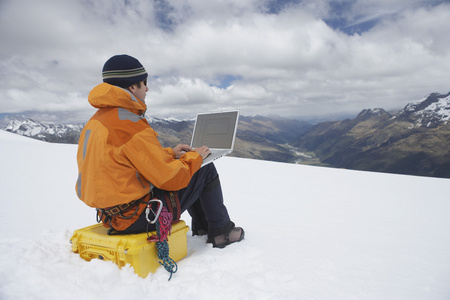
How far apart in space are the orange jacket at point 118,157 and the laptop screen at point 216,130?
72 centimetres

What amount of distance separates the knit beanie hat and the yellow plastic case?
4.27 feet

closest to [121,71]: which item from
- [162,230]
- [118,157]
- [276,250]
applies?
[118,157]

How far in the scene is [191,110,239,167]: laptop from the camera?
9.30 feet

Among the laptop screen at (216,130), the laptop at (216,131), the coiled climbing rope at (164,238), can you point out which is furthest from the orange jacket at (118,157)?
the laptop screen at (216,130)

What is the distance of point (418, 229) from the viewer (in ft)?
12.3

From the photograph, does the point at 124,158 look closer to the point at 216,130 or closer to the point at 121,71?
the point at 121,71

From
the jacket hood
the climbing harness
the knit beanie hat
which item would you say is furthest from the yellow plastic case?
the knit beanie hat

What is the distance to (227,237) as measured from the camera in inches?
124

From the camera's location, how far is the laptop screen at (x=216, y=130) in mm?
2885

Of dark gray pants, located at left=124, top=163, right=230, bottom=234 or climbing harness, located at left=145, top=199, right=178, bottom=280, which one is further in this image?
dark gray pants, located at left=124, top=163, right=230, bottom=234

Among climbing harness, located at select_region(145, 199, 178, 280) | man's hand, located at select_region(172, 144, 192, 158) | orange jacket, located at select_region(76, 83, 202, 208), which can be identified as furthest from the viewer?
man's hand, located at select_region(172, 144, 192, 158)

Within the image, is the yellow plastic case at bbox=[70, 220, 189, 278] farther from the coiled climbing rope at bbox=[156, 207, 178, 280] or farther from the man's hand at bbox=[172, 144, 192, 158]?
the man's hand at bbox=[172, 144, 192, 158]

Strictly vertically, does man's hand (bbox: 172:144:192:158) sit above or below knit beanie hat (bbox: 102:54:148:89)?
below

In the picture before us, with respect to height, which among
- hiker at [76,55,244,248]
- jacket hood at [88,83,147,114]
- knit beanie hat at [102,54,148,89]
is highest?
knit beanie hat at [102,54,148,89]
